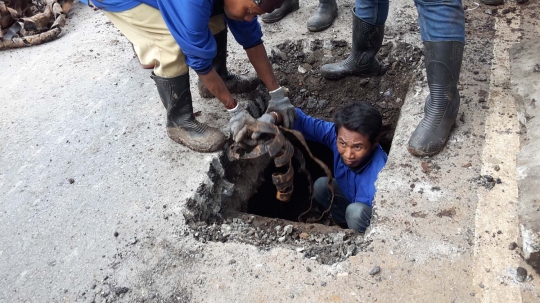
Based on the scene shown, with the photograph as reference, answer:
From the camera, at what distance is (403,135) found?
7.88 feet

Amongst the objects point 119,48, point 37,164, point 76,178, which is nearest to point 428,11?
point 76,178

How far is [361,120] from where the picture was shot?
7.57 feet

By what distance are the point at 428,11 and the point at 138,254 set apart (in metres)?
1.76

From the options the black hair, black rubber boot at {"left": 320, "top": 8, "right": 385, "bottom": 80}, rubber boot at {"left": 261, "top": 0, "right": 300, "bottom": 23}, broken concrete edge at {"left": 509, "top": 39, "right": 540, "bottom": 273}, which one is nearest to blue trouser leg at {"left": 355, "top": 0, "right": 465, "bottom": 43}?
the black hair

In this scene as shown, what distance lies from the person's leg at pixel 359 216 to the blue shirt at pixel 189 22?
1.05 m

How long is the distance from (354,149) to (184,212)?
95 centimetres

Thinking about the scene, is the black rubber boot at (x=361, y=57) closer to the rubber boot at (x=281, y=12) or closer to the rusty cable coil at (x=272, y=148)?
the rubber boot at (x=281, y=12)

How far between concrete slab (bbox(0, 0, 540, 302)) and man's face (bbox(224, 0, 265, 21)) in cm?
79

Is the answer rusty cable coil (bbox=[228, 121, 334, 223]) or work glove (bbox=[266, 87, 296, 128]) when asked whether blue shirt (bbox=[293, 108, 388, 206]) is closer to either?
work glove (bbox=[266, 87, 296, 128])

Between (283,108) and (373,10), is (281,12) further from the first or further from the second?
(283,108)

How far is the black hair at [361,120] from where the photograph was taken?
2312 millimetres

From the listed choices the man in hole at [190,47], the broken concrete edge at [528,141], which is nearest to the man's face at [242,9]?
the man in hole at [190,47]

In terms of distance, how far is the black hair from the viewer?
7.59ft

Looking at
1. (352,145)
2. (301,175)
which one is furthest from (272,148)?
(301,175)
